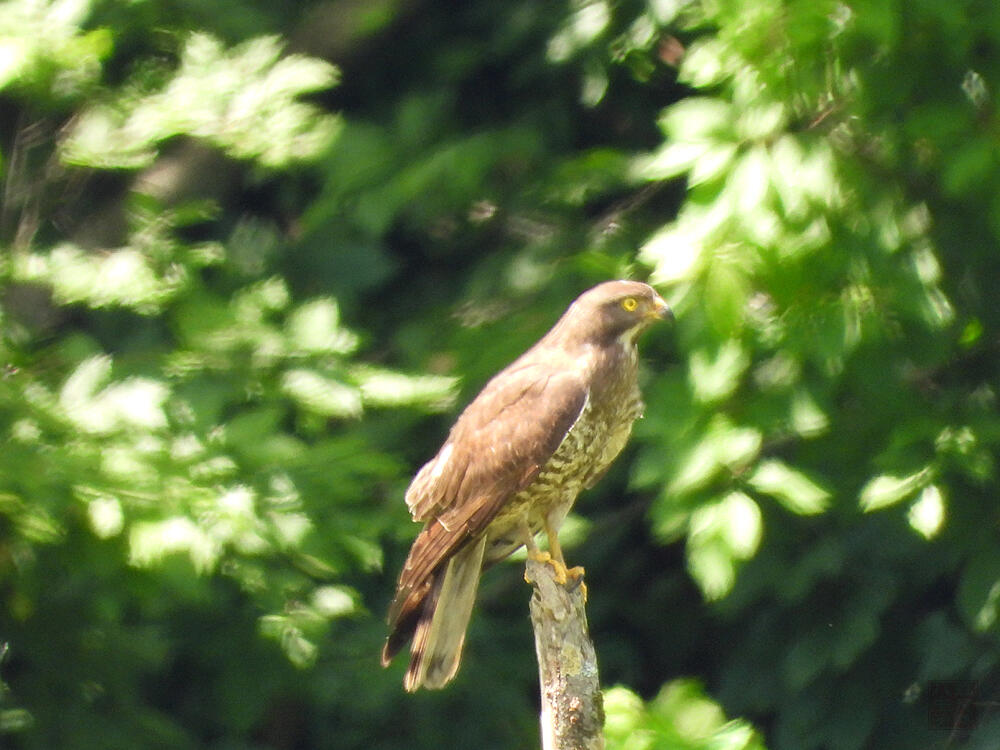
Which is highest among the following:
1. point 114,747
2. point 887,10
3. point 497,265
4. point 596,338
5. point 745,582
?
point 887,10

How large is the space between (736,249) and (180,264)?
156 centimetres

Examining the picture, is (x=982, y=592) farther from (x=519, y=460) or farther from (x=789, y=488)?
(x=519, y=460)

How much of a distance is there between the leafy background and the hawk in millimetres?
131

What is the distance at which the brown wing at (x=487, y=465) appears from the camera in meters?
3.17

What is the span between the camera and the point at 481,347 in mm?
3723

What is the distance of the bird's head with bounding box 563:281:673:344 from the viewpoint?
331 cm

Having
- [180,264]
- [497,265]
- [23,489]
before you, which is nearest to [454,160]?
[497,265]

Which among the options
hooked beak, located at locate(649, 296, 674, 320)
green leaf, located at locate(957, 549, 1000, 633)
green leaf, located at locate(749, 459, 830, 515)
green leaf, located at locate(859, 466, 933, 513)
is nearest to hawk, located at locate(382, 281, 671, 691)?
hooked beak, located at locate(649, 296, 674, 320)

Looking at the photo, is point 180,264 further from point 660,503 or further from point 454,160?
point 660,503

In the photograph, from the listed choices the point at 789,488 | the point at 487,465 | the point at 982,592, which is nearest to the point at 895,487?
the point at 789,488

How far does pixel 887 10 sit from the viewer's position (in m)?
2.77

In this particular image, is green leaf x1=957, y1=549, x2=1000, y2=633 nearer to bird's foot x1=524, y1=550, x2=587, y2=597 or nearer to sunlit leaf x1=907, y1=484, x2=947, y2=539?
sunlit leaf x1=907, y1=484, x2=947, y2=539

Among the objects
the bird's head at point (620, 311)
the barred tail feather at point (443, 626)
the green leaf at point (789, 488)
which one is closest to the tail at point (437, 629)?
the barred tail feather at point (443, 626)

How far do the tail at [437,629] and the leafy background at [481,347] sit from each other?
211 mm
